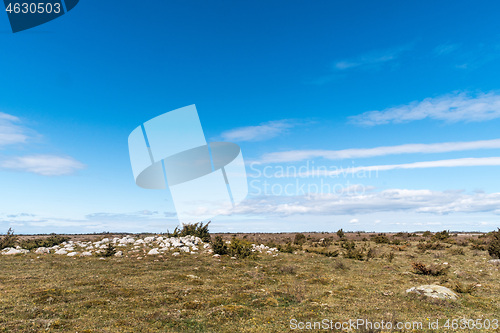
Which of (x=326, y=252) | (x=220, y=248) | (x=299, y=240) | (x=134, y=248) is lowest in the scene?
(x=299, y=240)

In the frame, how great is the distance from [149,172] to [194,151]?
3.65 metres

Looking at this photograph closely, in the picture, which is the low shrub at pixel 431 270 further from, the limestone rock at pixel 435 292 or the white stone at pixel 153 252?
the white stone at pixel 153 252

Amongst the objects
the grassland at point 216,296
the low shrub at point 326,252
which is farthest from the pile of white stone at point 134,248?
the low shrub at point 326,252

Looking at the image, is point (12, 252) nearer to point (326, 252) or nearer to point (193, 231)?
point (193, 231)

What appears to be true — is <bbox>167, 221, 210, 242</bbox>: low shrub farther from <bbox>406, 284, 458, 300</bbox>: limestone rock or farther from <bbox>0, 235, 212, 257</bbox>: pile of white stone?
<bbox>406, 284, 458, 300</bbox>: limestone rock

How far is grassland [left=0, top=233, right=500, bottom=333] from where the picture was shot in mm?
11422

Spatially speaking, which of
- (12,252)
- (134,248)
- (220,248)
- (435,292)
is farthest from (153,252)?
(435,292)

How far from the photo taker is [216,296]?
15.6 meters

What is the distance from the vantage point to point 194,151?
21.5 meters

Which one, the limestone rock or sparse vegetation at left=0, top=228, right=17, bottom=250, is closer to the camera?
the limestone rock

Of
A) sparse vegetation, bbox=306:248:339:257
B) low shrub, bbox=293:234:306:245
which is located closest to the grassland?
sparse vegetation, bbox=306:248:339:257

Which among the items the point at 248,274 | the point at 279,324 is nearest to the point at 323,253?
the point at 248,274

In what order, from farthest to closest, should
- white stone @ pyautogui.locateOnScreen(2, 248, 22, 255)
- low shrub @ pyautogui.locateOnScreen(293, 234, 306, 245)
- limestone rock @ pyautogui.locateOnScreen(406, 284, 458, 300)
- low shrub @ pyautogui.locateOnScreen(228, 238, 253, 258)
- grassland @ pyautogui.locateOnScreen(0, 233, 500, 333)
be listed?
low shrub @ pyautogui.locateOnScreen(293, 234, 306, 245) → low shrub @ pyautogui.locateOnScreen(228, 238, 253, 258) → white stone @ pyautogui.locateOnScreen(2, 248, 22, 255) → limestone rock @ pyautogui.locateOnScreen(406, 284, 458, 300) → grassland @ pyautogui.locateOnScreen(0, 233, 500, 333)

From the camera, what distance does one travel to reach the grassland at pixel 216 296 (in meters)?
11.4
